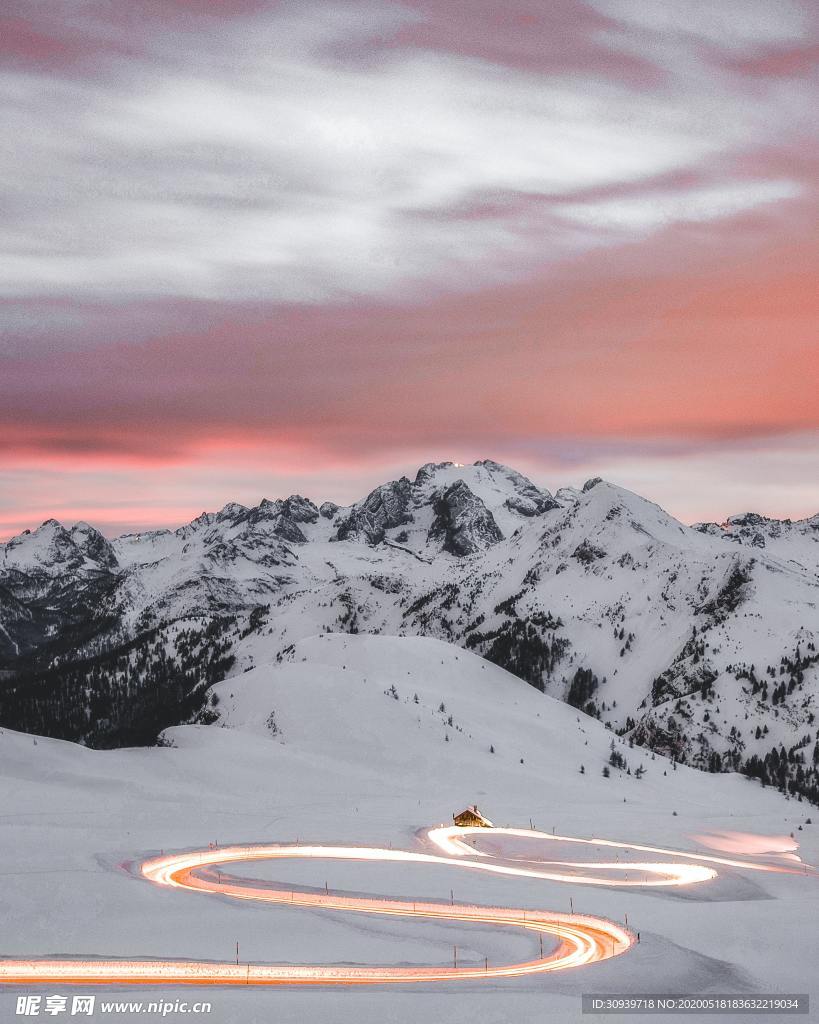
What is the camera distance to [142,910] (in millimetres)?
45094

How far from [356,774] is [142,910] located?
52850mm

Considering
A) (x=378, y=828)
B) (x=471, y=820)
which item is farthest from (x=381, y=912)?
(x=471, y=820)

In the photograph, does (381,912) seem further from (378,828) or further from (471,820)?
(471,820)

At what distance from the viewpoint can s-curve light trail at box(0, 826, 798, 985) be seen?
36812mm

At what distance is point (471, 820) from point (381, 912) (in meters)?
31.5

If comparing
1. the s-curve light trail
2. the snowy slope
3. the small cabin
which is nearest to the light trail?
the s-curve light trail

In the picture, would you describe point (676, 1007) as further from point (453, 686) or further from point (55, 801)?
point (453, 686)

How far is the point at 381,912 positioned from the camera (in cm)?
4719

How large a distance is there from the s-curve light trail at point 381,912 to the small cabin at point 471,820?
152 cm

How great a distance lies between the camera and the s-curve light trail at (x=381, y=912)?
3681 cm

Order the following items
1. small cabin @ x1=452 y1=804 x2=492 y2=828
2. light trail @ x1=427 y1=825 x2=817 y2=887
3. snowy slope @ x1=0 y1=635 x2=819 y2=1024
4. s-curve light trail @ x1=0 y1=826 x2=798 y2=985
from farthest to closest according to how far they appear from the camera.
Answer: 1. small cabin @ x1=452 y1=804 x2=492 y2=828
2. light trail @ x1=427 y1=825 x2=817 y2=887
3. snowy slope @ x1=0 y1=635 x2=819 y2=1024
4. s-curve light trail @ x1=0 y1=826 x2=798 y2=985

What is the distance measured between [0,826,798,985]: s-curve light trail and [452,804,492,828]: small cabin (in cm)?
152

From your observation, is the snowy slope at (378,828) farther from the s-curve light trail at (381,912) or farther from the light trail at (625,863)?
the light trail at (625,863)

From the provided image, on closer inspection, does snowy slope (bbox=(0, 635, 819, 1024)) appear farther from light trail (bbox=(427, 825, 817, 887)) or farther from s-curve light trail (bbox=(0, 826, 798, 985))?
light trail (bbox=(427, 825, 817, 887))
